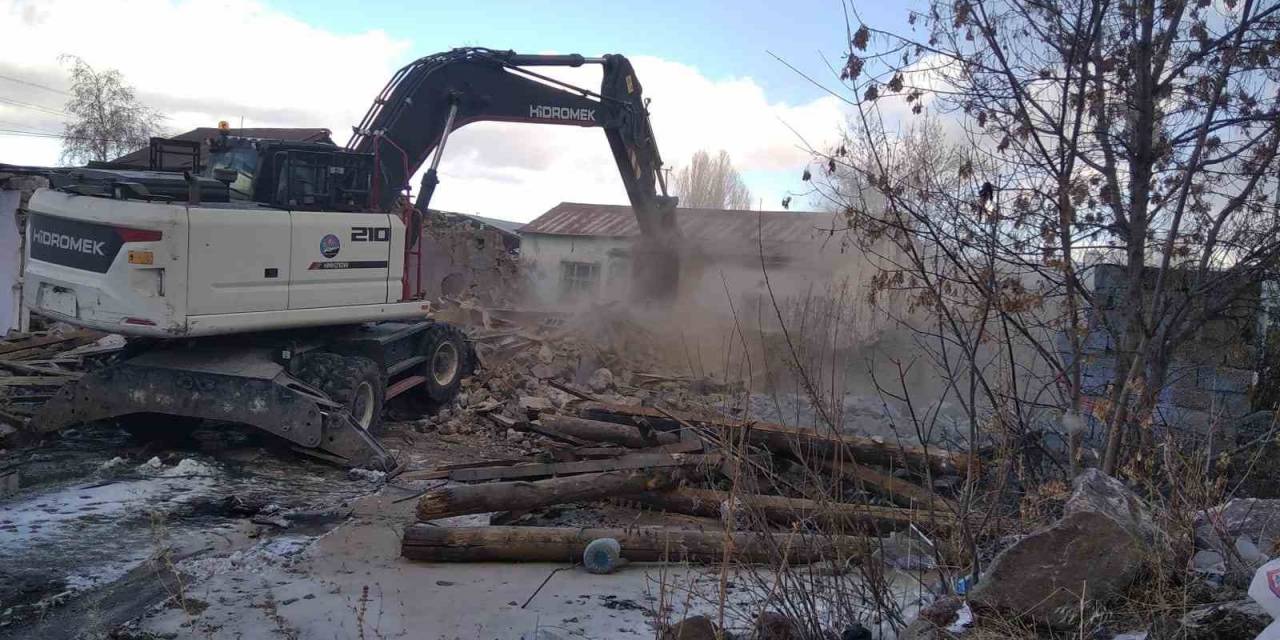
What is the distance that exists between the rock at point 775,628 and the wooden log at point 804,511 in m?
0.40

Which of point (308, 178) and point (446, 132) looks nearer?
point (308, 178)

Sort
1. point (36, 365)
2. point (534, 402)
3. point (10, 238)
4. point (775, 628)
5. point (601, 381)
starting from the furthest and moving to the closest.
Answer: point (10, 238)
point (601, 381)
point (534, 402)
point (36, 365)
point (775, 628)

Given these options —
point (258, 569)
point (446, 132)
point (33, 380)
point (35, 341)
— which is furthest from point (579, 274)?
point (258, 569)

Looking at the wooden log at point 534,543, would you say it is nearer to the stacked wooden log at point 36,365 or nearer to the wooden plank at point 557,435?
the wooden plank at point 557,435

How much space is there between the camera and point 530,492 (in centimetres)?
657

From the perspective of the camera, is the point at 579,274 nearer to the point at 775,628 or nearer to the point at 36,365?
the point at 36,365

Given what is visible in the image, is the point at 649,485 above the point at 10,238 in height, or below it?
below

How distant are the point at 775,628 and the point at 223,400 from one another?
6248mm

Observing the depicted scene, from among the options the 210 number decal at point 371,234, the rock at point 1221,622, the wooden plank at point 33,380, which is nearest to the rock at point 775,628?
the rock at point 1221,622

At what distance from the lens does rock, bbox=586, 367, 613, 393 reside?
14945 millimetres

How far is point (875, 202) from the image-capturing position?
15.1 feet

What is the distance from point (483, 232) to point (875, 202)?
21323 millimetres

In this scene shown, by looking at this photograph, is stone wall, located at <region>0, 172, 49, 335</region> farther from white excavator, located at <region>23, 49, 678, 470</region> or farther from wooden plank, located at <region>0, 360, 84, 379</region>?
white excavator, located at <region>23, 49, 678, 470</region>

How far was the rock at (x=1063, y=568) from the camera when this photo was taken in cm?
367
